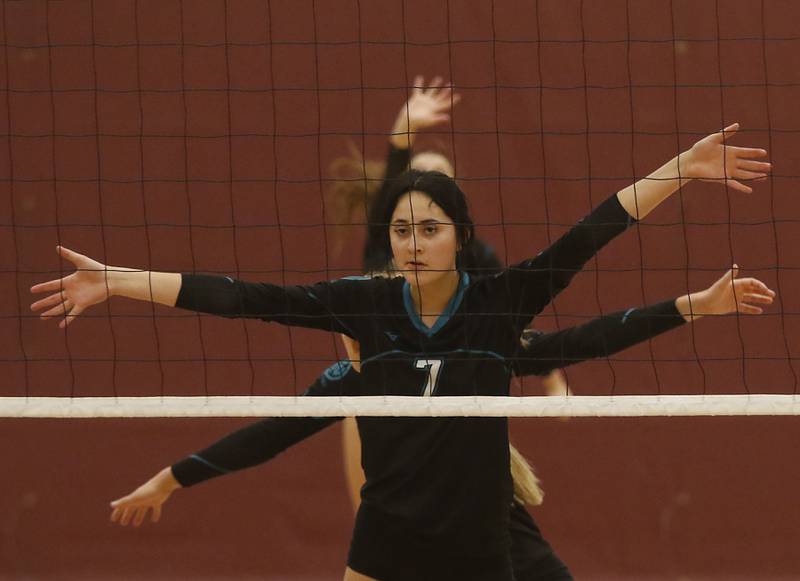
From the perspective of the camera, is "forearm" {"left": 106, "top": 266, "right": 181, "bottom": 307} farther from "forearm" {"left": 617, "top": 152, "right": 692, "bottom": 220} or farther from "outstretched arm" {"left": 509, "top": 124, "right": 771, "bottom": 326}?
"forearm" {"left": 617, "top": 152, "right": 692, "bottom": 220}

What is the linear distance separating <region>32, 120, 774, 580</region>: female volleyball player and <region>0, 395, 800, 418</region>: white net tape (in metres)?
0.06

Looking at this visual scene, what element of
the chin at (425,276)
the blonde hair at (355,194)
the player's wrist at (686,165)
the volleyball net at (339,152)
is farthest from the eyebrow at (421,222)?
the volleyball net at (339,152)

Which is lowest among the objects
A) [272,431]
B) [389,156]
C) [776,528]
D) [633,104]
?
[776,528]

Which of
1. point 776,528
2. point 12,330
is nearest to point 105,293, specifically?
point 12,330

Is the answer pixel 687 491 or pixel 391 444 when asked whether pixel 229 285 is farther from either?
pixel 687 491

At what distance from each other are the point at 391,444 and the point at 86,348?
271cm

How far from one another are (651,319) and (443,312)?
1.65ft

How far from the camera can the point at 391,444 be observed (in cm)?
294

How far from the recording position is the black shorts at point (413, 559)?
2857 mm

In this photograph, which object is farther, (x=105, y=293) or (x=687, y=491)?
(x=687, y=491)

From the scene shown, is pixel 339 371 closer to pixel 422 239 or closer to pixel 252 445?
pixel 252 445

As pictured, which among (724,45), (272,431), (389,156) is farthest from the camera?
(724,45)

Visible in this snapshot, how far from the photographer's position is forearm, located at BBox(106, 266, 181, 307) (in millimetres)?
2879

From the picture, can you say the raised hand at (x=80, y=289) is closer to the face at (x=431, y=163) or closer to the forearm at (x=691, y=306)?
the face at (x=431, y=163)
